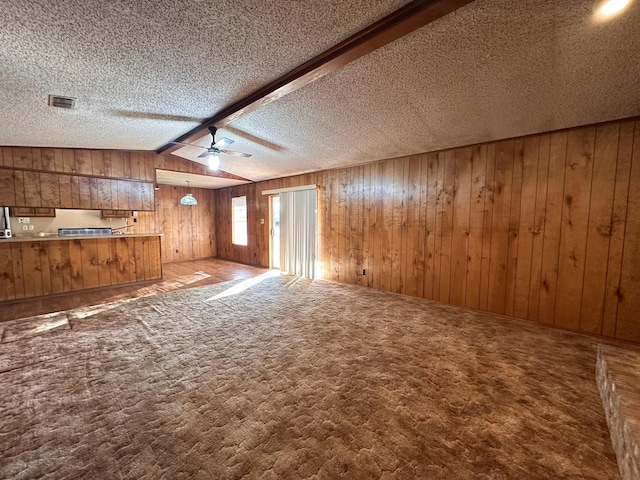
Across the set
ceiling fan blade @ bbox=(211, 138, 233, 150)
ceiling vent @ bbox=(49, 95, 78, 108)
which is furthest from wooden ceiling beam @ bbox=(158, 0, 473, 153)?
ceiling vent @ bbox=(49, 95, 78, 108)

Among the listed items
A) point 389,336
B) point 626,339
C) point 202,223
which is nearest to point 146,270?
point 202,223

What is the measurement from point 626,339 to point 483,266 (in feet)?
4.86

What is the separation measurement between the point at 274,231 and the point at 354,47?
5.25 m

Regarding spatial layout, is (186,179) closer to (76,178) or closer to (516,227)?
(76,178)

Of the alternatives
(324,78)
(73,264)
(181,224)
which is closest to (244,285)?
(73,264)

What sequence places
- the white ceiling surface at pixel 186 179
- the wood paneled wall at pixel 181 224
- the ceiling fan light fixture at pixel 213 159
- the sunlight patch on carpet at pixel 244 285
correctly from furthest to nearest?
the wood paneled wall at pixel 181 224 < the white ceiling surface at pixel 186 179 < the sunlight patch on carpet at pixel 244 285 < the ceiling fan light fixture at pixel 213 159

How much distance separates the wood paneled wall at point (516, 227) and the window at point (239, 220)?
12.5ft

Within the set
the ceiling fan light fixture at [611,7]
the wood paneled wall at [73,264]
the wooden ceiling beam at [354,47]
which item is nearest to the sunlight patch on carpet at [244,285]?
the wood paneled wall at [73,264]

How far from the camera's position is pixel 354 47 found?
1.96 meters

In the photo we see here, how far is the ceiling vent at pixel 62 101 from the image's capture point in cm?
255

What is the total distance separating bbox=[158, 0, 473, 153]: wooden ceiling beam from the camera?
1610 mm

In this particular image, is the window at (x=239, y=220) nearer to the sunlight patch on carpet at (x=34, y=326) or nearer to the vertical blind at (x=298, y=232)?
the vertical blind at (x=298, y=232)

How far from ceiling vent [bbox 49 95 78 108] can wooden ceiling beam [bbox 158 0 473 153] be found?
1531 mm

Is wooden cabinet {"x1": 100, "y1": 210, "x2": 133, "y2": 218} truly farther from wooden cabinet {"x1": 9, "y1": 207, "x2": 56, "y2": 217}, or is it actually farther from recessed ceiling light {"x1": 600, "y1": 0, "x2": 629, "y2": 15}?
recessed ceiling light {"x1": 600, "y1": 0, "x2": 629, "y2": 15}
